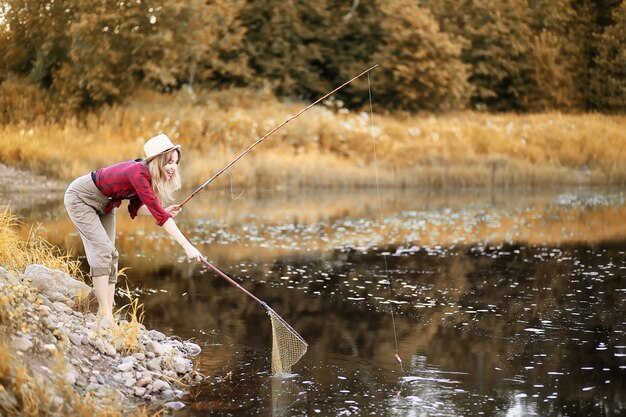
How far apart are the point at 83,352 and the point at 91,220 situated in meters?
1.17

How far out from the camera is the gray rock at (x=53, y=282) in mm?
8375

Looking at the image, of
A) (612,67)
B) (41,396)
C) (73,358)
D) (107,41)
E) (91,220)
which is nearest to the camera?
(41,396)

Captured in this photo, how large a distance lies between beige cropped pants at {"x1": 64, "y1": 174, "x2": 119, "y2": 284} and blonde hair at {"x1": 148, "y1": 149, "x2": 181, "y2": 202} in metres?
0.53

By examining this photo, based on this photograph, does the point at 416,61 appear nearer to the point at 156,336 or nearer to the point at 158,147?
the point at 156,336

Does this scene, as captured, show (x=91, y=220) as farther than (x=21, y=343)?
Yes

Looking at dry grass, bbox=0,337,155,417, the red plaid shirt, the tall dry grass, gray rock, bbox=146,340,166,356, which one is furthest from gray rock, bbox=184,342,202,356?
the tall dry grass

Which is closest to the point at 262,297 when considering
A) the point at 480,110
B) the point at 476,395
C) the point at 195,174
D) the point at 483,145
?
the point at 476,395

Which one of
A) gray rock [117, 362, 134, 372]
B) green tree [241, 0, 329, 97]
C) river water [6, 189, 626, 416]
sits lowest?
river water [6, 189, 626, 416]

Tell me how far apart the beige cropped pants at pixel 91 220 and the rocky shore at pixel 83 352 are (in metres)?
0.45

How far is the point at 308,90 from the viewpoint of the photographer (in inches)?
1389

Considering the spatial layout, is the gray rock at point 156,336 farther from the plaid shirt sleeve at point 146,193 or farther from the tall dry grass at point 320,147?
the tall dry grass at point 320,147

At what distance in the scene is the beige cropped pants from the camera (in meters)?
7.83

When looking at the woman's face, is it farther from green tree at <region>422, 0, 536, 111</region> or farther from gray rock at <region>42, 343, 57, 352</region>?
green tree at <region>422, 0, 536, 111</region>

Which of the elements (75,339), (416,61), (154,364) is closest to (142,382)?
(154,364)
